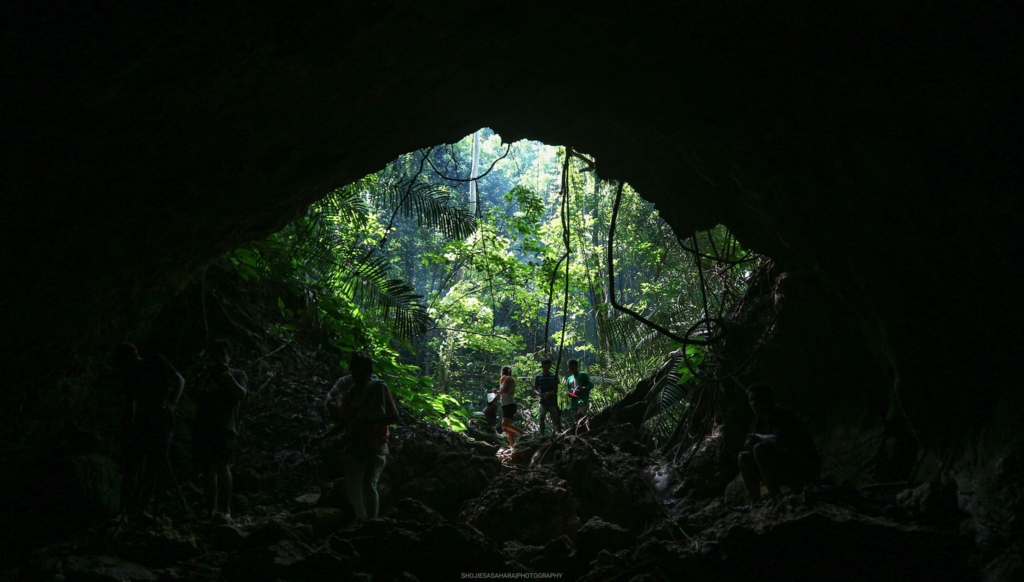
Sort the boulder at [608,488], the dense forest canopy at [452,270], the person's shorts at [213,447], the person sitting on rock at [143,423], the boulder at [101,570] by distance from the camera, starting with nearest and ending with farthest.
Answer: the boulder at [101,570] < the person sitting on rock at [143,423] < the person's shorts at [213,447] < the boulder at [608,488] < the dense forest canopy at [452,270]

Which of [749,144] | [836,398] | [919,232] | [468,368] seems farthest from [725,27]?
[468,368]

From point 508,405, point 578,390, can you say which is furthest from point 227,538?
point 578,390

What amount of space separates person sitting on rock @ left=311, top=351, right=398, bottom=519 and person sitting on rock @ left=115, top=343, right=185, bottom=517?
140cm

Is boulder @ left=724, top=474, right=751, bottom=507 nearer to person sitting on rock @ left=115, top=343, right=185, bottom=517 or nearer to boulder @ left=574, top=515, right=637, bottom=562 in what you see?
boulder @ left=574, top=515, right=637, bottom=562

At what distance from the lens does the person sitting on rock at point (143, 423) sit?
14.6 ft

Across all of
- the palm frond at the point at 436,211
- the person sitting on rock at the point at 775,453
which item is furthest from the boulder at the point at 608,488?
the palm frond at the point at 436,211

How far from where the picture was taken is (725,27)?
350cm

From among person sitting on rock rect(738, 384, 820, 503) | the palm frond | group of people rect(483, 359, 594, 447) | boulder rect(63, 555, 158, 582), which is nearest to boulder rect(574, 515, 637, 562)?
person sitting on rock rect(738, 384, 820, 503)

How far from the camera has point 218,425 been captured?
4.89 metres

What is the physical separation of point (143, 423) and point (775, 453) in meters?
4.95

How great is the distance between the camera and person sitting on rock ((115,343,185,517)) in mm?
4465

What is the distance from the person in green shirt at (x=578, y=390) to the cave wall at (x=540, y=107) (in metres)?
5.62

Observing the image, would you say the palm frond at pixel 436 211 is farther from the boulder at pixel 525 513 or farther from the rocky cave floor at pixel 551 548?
the rocky cave floor at pixel 551 548

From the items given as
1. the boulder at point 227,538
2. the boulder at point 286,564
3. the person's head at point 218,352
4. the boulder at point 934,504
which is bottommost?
the boulder at point 934,504
